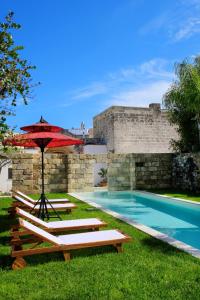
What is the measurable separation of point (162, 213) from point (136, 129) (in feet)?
58.4

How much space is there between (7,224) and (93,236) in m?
3.61

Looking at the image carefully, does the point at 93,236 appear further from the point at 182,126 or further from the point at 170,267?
the point at 182,126

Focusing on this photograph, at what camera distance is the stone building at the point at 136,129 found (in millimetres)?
→ 28859

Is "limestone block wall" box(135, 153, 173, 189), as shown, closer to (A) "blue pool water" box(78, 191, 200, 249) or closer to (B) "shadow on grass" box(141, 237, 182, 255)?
(A) "blue pool water" box(78, 191, 200, 249)

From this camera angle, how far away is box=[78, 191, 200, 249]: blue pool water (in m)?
8.77

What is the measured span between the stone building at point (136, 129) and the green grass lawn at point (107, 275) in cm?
2273

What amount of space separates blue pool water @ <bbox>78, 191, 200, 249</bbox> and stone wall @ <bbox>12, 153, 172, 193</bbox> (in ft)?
4.48

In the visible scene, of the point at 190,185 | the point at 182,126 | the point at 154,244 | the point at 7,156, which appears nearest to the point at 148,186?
the point at 190,185

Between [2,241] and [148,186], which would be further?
[148,186]

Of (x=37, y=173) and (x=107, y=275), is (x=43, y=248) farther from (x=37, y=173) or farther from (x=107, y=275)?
(x=37, y=173)

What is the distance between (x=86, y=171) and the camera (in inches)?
741

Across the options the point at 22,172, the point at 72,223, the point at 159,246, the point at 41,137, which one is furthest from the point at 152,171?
the point at 159,246

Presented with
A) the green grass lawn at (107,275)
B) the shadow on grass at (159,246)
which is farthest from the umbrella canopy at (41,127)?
the shadow on grass at (159,246)

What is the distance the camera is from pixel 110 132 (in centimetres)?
2941
